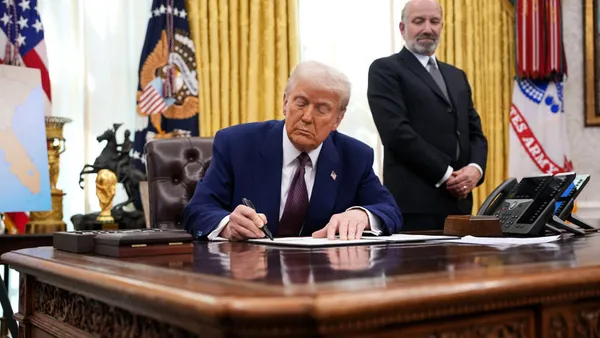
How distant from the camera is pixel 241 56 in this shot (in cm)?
470

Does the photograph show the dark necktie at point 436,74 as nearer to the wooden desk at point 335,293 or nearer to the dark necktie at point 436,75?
the dark necktie at point 436,75

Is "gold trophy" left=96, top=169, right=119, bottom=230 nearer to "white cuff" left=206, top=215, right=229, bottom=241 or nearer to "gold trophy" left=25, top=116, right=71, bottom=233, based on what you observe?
"gold trophy" left=25, top=116, right=71, bottom=233

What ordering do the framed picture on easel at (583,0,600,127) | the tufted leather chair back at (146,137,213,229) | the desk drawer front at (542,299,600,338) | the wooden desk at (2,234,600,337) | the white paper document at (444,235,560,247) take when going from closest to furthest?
the wooden desk at (2,234,600,337)
the desk drawer front at (542,299,600,338)
the white paper document at (444,235,560,247)
the tufted leather chair back at (146,137,213,229)
the framed picture on easel at (583,0,600,127)

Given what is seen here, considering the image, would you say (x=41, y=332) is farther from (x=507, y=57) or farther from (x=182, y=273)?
(x=507, y=57)

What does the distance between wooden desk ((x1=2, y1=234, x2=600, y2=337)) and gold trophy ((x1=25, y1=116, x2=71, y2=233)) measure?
2.43 metres

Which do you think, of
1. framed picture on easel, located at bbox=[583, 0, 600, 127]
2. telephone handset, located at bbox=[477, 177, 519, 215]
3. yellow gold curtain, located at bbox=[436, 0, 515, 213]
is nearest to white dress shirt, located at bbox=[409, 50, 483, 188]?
telephone handset, located at bbox=[477, 177, 519, 215]

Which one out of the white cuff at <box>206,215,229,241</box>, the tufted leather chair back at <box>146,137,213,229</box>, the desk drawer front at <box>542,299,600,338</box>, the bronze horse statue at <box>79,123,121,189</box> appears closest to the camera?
the desk drawer front at <box>542,299,600,338</box>

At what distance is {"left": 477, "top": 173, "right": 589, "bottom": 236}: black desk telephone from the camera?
1930mm

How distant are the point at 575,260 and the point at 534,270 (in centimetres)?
22

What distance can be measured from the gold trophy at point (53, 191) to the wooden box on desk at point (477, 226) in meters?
2.55

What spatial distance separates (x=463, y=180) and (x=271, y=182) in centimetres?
129

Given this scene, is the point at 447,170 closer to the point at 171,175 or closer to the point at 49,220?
the point at 171,175

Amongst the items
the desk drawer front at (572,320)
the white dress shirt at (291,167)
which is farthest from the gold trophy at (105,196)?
the desk drawer front at (572,320)

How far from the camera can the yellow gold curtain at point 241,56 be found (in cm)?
457
